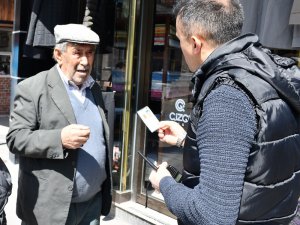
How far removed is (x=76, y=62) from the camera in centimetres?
242

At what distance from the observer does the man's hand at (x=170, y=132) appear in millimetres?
2006

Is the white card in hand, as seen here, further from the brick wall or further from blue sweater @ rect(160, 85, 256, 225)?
the brick wall

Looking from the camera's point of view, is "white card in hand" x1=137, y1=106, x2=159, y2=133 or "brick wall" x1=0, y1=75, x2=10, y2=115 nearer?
"white card in hand" x1=137, y1=106, x2=159, y2=133

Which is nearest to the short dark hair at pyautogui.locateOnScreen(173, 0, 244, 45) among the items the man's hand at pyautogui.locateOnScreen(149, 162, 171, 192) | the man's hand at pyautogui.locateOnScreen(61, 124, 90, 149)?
the man's hand at pyautogui.locateOnScreen(149, 162, 171, 192)

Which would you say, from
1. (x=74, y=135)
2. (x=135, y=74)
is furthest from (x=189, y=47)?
(x=135, y=74)

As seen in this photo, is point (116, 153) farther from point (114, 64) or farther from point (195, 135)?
point (195, 135)

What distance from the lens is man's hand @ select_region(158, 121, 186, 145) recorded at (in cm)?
201

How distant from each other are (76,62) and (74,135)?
534 millimetres

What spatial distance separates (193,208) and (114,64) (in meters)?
3.25

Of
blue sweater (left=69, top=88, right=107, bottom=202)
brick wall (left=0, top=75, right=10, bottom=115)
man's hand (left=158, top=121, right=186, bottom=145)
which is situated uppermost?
man's hand (left=158, top=121, right=186, bottom=145)

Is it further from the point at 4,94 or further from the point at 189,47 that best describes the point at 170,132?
the point at 4,94

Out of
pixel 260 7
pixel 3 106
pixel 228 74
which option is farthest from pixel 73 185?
pixel 3 106

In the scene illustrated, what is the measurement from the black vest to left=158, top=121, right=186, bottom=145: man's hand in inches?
23.4

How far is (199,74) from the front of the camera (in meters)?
1.38
